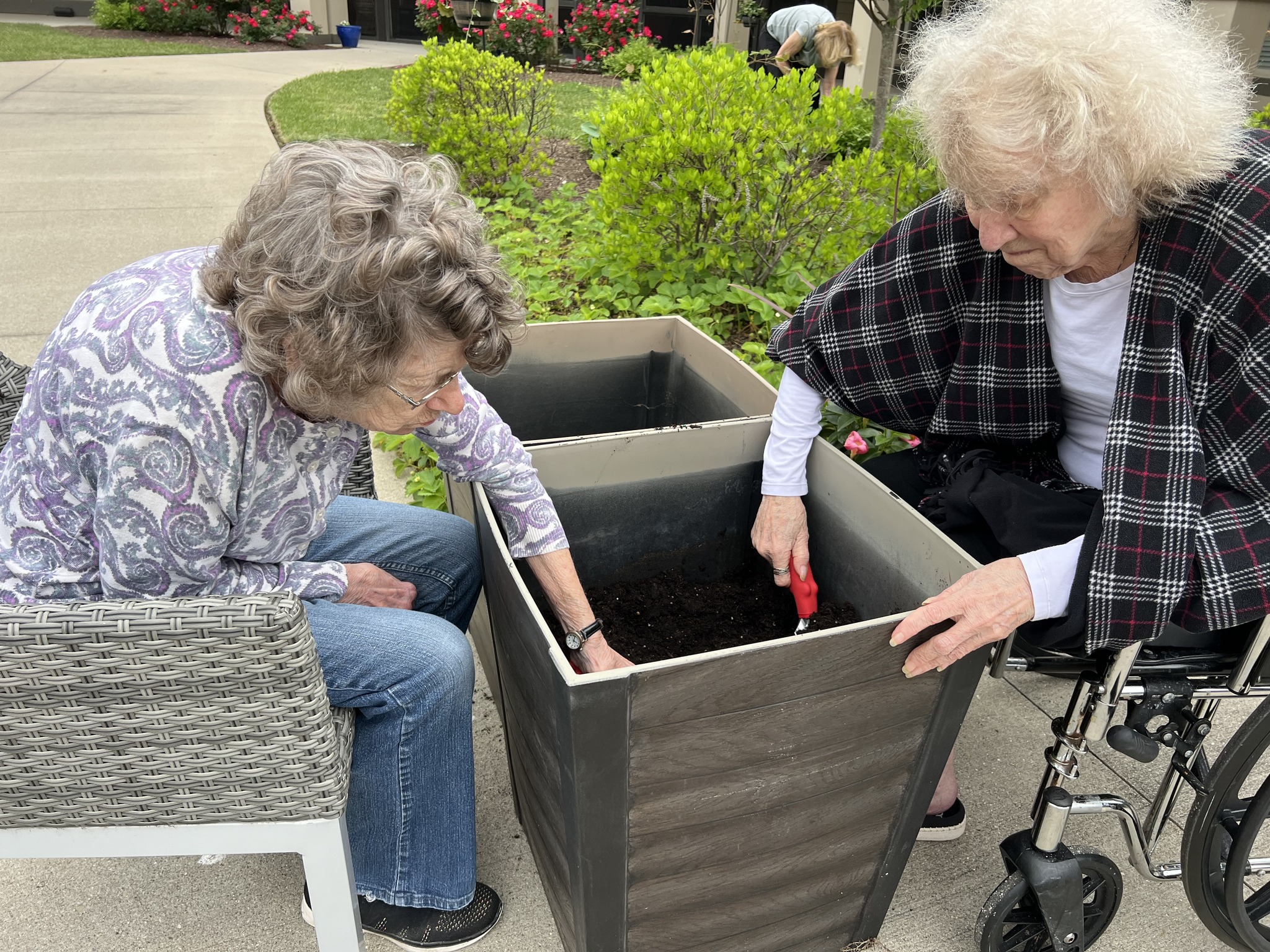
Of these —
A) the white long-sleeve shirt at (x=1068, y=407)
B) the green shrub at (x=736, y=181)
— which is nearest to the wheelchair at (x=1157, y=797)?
the white long-sleeve shirt at (x=1068, y=407)

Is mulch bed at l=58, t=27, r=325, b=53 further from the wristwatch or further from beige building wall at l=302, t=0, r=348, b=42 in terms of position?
the wristwatch

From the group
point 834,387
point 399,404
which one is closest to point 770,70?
point 834,387

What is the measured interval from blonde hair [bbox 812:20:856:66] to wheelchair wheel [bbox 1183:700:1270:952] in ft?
21.7

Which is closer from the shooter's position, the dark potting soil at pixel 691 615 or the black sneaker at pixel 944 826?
the dark potting soil at pixel 691 615

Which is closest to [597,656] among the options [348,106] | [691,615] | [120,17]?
[691,615]

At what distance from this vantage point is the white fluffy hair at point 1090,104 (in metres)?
1.16

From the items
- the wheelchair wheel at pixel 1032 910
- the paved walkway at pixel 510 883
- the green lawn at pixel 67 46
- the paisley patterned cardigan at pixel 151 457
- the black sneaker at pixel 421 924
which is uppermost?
the paisley patterned cardigan at pixel 151 457

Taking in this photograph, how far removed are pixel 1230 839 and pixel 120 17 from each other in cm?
1916

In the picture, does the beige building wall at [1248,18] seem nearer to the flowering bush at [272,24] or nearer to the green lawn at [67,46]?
the green lawn at [67,46]

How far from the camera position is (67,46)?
1279 cm

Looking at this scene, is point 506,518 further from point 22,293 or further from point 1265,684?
point 22,293

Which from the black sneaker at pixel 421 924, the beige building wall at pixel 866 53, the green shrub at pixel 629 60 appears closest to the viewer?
the black sneaker at pixel 421 924

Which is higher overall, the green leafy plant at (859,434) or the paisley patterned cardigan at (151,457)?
the paisley patterned cardigan at (151,457)

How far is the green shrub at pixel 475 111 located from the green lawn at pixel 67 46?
28.2 feet
